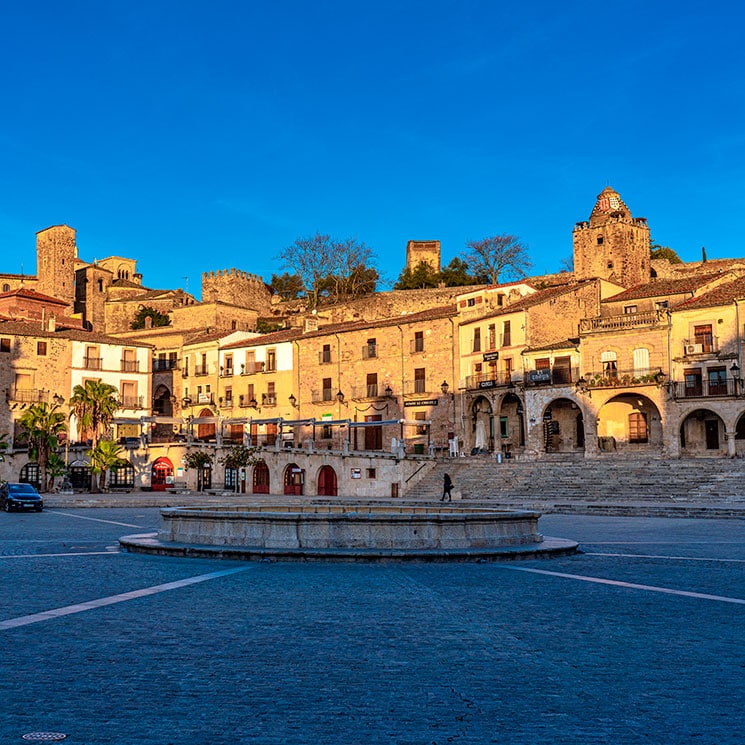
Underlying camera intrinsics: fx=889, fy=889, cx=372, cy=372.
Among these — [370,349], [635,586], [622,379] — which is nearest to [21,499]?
[635,586]

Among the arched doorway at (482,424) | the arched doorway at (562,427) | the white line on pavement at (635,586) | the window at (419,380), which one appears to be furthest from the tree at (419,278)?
the white line on pavement at (635,586)

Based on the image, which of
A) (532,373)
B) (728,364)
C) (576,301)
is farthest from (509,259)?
(728,364)

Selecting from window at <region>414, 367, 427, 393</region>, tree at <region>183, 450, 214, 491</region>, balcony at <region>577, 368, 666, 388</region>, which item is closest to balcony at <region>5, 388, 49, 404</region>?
tree at <region>183, 450, 214, 491</region>

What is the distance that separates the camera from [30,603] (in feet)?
37.3

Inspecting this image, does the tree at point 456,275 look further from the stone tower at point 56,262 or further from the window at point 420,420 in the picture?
the stone tower at point 56,262

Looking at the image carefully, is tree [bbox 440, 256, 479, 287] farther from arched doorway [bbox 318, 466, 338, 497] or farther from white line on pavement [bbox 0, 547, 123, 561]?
white line on pavement [bbox 0, 547, 123, 561]

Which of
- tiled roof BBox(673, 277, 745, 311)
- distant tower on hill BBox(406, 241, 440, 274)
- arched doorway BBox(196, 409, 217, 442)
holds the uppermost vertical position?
distant tower on hill BBox(406, 241, 440, 274)

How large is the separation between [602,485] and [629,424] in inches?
494

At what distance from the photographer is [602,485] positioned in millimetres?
42094

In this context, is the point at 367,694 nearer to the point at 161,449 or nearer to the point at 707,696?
the point at 707,696

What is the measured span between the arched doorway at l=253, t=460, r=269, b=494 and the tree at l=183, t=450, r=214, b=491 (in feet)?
10.4

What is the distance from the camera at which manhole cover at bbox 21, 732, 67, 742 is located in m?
5.72

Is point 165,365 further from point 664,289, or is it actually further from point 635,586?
point 635,586

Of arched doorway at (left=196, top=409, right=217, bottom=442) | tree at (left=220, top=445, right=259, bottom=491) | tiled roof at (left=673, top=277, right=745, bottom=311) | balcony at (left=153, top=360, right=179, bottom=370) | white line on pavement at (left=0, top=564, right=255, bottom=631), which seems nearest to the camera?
white line on pavement at (left=0, top=564, right=255, bottom=631)
